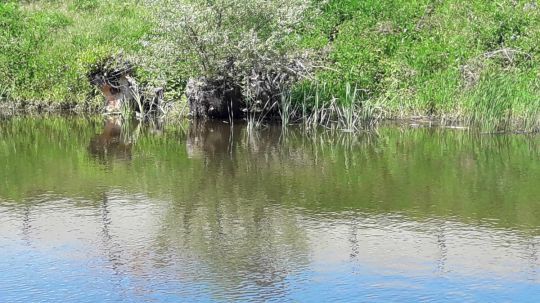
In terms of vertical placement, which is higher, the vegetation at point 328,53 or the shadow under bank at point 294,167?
the vegetation at point 328,53

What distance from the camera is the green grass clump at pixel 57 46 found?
2195cm

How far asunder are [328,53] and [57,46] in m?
7.33

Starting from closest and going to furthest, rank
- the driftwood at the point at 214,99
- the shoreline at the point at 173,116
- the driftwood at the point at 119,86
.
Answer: the shoreline at the point at 173,116 < the driftwood at the point at 214,99 < the driftwood at the point at 119,86

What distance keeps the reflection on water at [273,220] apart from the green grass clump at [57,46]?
569 centimetres

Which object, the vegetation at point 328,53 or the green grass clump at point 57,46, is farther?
the green grass clump at point 57,46

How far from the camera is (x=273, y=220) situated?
1016 cm

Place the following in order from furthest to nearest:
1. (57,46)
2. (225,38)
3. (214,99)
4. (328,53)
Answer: (57,46)
(328,53)
(214,99)
(225,38)

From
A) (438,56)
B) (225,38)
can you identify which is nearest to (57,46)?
(225,38)

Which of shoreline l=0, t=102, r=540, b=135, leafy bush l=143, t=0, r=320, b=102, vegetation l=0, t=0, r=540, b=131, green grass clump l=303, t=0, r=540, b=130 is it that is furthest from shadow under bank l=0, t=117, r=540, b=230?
leafy bush l=143, t=0, r=320, b=102

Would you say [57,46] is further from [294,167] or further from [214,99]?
[294,167]

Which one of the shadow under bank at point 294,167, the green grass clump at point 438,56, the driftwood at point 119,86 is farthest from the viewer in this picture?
the driftwood at point 119,86

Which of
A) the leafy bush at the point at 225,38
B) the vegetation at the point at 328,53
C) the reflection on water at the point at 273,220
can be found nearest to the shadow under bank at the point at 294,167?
the reflection on water at the point at 273,220

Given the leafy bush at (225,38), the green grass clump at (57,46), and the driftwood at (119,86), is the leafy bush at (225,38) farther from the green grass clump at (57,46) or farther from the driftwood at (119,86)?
the green grass clump at (57,46)

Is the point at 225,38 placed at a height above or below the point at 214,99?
above
